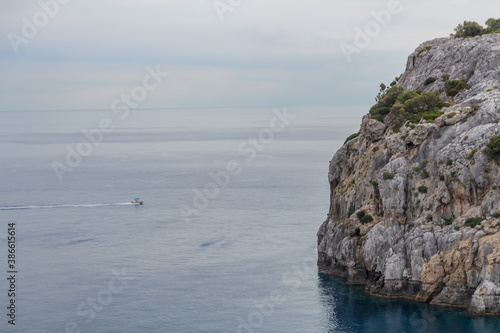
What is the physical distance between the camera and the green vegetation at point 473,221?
248 ft

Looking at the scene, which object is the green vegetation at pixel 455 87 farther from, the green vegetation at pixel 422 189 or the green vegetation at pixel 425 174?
the green vegetation at pixel 422 189

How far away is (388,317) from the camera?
77000mm

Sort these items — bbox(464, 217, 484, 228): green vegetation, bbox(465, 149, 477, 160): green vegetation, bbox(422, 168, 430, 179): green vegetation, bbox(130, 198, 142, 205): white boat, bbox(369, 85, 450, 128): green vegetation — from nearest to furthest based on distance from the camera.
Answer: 1. bbox(464, 217, 484, 228): green vegetation
2. bbox(465, 149, 477, 160): green vegetation
3. bbox(422, 168, 430, 179): green vegetation
4. bbox(369, 85, 450, 128): green vegetation
5. bbox(130, 198, 142, 205): white boat

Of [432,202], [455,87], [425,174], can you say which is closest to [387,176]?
[425,174]

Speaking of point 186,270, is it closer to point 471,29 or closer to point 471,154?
point 471,154

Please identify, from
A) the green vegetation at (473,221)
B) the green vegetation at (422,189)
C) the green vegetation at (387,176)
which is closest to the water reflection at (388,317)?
the green vegetation at (473,221)

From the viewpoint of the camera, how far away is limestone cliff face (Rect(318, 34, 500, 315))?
246ft

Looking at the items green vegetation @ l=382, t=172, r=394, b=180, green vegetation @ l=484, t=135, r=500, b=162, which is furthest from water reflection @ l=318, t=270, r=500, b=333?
green vegetation @ l=484, t=135, r=500, b=162

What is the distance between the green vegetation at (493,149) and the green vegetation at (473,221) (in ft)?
25.4

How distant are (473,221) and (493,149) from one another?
9155 mm

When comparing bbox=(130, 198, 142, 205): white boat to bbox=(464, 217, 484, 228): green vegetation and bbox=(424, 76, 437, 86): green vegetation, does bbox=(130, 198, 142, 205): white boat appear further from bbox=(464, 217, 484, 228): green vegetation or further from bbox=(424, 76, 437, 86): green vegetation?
bbox=(464, 217, 484, 228): green vegetation

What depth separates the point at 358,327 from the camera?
247ft

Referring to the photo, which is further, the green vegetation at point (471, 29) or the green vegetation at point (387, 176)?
the green vegetation at point (471, 29)

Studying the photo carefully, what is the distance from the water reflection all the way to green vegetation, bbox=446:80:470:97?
1259 inches
